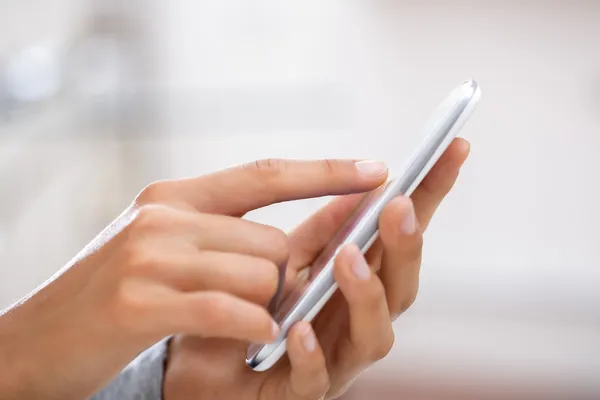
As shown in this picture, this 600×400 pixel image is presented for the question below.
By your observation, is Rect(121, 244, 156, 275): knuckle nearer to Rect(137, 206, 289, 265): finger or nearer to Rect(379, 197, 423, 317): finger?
Rect(137, 206, 289, 265): finger

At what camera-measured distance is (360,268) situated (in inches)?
16.9

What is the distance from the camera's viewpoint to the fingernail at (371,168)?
474 mm

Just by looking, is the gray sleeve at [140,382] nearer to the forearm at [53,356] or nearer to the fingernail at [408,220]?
the forearm at [53,356]

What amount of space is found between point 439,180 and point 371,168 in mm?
64

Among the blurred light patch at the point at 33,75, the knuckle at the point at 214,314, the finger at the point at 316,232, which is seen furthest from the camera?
the blurred light patch at the point at 33,75

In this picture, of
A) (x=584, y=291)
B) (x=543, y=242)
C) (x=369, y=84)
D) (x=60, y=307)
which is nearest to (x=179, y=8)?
(x=369, y=84)

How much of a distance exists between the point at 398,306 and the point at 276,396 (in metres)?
0.12

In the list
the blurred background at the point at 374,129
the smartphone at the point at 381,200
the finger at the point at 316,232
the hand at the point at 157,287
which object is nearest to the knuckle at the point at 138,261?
the hand at the point at 157,287

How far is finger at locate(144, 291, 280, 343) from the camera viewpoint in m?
0.37

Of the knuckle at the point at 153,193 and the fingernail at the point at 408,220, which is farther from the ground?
the knuckle at the point at 153,193

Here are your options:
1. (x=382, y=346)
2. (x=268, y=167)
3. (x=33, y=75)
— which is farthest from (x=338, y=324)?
(x=33, y=75)

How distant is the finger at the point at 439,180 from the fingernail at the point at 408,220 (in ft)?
0.25

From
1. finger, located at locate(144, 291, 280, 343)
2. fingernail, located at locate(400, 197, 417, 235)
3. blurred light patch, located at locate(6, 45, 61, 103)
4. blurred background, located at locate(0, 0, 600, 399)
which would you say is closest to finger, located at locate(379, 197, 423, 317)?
fingernail, located at locate(400, 197, 417, 235)

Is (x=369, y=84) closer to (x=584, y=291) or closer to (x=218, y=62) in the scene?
(x=218, y=62)
